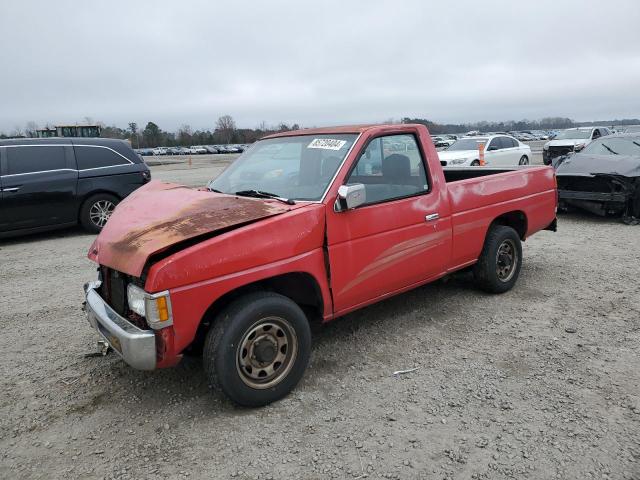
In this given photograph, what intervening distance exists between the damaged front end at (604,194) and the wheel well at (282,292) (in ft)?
23.6

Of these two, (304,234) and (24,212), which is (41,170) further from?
(304,234)

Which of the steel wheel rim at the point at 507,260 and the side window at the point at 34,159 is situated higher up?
the side window at the point at 34,159

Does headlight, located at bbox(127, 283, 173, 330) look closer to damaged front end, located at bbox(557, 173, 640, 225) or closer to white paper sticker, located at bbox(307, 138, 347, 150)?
white paper sticker, located at bbox(307, 138, 347, 150)

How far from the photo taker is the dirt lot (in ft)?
8.83

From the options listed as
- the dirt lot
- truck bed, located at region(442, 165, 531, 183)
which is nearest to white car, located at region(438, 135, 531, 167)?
truck bed, located at region(442, 165, 531, 183)

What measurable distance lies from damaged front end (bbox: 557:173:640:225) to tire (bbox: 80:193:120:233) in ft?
28.3

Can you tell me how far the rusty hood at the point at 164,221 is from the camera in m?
2.95

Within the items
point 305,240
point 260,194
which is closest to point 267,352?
point 305,240

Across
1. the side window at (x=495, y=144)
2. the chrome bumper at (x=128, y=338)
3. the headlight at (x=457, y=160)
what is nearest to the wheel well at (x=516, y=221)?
the chrome bumper at (x=128, y=338)

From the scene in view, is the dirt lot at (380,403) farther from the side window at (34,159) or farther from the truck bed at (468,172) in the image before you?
the side window at (34,159)

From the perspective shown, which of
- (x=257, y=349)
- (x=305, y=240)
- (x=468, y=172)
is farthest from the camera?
(x=468, y=172)

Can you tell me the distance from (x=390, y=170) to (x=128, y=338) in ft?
8.10

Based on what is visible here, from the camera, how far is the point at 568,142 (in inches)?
828

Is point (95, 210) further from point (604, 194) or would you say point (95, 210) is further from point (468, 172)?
point (604, 194)
